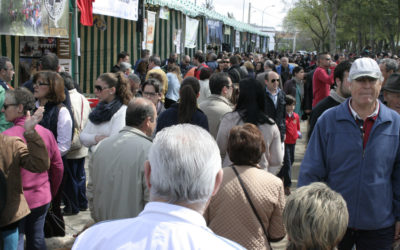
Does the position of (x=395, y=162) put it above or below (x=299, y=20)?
below

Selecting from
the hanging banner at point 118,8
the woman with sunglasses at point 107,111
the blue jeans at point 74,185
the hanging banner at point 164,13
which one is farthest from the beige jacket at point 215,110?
the hanging banner at point 164,13

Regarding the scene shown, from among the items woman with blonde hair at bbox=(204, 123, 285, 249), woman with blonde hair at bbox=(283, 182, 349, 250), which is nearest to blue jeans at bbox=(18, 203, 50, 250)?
woman with blonde hair at bbox=(204, 123, 285, 249)

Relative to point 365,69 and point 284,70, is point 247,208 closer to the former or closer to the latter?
point 365,69

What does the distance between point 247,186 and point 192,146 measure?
5.19 ft

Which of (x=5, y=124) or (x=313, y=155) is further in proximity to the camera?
(x=5, y=124)

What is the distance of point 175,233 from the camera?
4.36ft

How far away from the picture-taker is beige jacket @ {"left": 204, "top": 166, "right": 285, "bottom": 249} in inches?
117

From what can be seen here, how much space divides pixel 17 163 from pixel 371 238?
2662 millimetres

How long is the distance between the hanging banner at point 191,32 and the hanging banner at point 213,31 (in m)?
1.76

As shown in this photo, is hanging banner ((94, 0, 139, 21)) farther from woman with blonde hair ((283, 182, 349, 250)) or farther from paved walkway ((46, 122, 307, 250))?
woman with blonde hair ((283, 182, 349, 250))

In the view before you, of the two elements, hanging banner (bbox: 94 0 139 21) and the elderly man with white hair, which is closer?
the elderly man with white hair

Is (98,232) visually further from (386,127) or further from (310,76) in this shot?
(310,76)

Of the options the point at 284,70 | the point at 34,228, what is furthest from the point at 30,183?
the point at 284,70

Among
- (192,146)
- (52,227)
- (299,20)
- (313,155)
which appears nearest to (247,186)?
(313,155)
